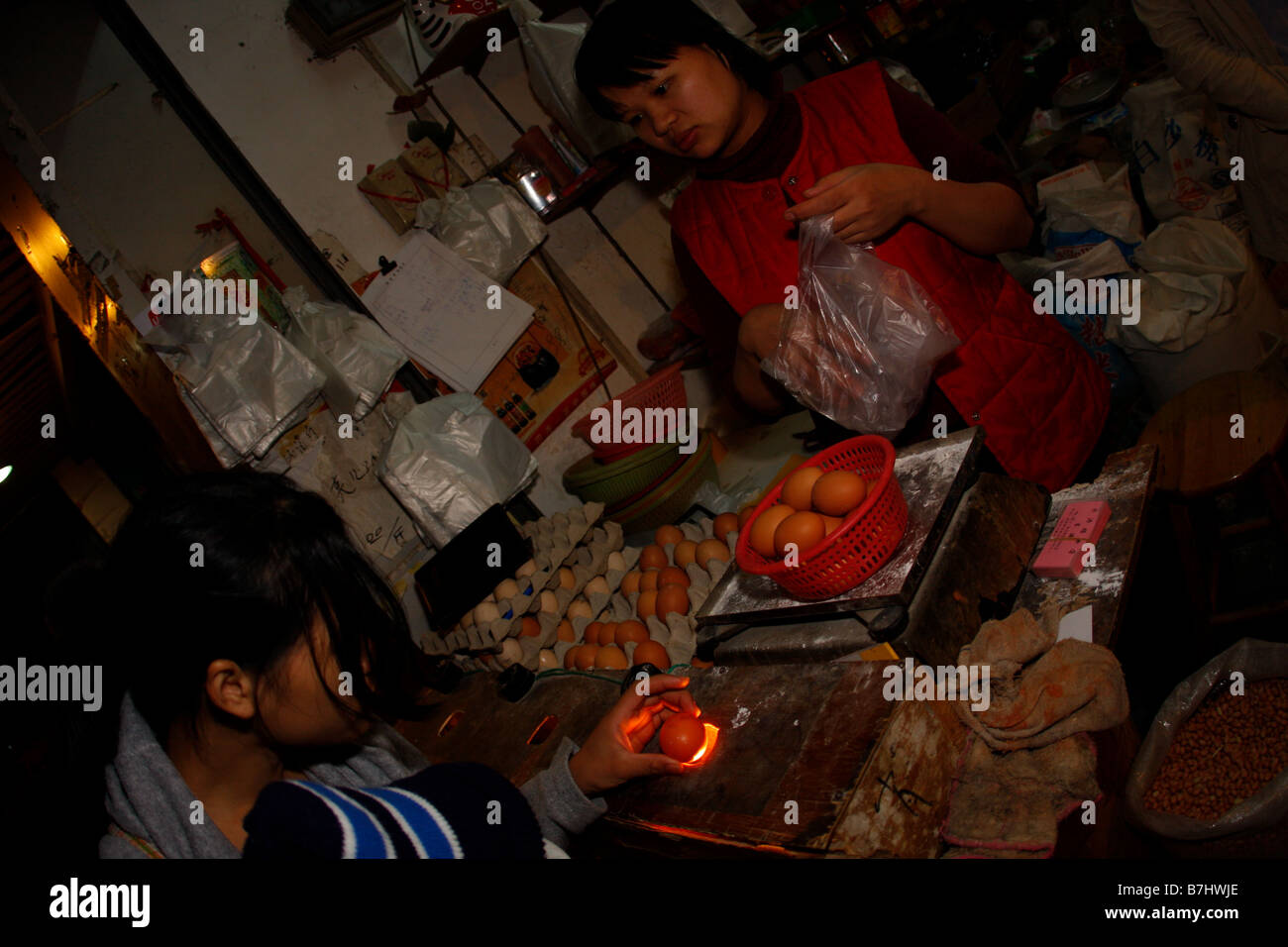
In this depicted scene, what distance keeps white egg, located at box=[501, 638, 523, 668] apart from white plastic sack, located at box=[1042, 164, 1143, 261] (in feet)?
12.0

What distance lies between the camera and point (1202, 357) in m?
3.55

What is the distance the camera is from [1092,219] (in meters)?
3.97

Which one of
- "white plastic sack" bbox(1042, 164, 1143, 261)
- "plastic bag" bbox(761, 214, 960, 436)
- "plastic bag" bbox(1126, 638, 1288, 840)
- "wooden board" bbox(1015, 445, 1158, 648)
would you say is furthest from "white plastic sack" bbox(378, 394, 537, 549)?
"white plastic sack" bbox(1042, 164, 1143, 261)

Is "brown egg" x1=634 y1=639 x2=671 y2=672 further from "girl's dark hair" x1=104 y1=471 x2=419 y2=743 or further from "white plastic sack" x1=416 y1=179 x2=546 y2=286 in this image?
"white plastic sack" x1=416 y1=179 x2=546 y2=286

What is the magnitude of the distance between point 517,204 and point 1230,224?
4.03 m

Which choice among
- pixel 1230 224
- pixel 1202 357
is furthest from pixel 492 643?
pixel 1230 224

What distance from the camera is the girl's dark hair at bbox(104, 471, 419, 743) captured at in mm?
1340

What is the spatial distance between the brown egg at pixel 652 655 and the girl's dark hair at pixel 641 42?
1825mm

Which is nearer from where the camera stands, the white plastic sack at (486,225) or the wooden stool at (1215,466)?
the wooden stool at (1215,466)

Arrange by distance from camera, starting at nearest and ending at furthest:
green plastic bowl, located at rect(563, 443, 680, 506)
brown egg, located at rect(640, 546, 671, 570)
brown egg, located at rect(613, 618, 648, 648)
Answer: brown egg, located at rect(613, 618, 648, 648) → brown egg, located at rect(640, 546, 671, 570) → green plastic bowl, located at rect(563, 443, 680, 506)

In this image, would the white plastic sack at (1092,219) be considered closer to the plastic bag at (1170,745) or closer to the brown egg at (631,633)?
the plastic bag at (1170,745)

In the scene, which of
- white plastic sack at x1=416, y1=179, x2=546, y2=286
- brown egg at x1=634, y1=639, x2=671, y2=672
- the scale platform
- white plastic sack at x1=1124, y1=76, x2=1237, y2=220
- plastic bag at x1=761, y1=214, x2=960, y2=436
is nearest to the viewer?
the scale platform

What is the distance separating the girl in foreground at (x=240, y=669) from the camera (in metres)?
1.33

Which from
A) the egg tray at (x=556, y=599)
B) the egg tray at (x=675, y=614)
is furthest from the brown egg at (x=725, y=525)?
the egg tray at (x=556, y=599)
